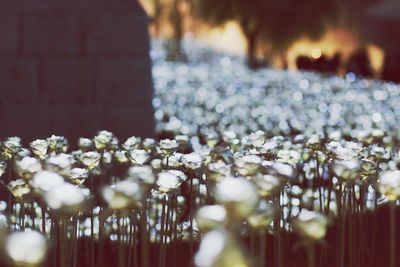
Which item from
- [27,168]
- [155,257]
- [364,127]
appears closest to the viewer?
[27,168]

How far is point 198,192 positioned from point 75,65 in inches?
115

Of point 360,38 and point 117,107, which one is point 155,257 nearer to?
point 117,107

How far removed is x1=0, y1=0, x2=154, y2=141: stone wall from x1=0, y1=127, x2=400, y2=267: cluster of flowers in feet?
4.69

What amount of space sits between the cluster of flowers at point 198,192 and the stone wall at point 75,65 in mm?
1428

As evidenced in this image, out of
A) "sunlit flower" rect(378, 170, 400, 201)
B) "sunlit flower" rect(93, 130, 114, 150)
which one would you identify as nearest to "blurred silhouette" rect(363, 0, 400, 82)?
"sunlit flower" rect(93, 130, 114, 150)

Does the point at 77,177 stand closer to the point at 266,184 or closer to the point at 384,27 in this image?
the point at 266,184

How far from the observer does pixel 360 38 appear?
32.8 metres

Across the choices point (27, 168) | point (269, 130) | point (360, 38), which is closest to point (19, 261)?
point (27, 168)

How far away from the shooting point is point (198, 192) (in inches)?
191

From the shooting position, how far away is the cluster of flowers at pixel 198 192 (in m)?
2.57

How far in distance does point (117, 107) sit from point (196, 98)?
4837 mm

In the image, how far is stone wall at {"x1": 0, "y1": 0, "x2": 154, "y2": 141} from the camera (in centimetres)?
738

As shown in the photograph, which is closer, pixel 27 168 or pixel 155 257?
pixel 27 168

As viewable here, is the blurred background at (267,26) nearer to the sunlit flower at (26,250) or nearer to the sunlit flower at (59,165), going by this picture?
the sunlit flower at (59,165)
